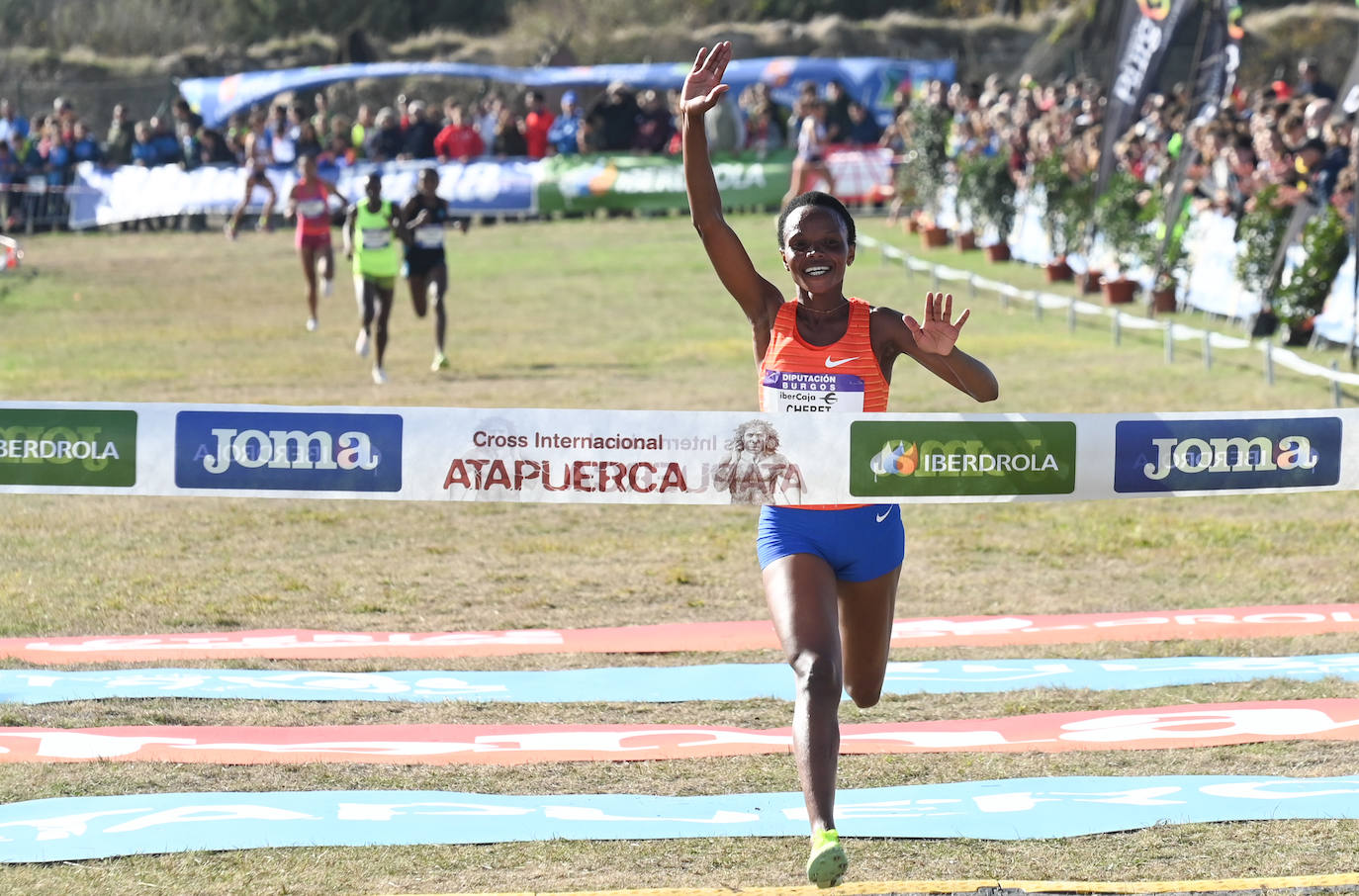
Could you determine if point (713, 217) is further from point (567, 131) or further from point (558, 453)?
point (567, 131)

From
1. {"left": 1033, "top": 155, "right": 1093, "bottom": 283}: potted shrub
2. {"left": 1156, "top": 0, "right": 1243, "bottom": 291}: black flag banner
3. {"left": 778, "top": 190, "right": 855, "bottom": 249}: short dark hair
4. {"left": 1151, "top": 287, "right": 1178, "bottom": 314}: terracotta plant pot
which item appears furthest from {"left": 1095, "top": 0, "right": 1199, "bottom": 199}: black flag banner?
{"left": 778, "top": 190, "right": 855, "bottom": 249}: short dark hair

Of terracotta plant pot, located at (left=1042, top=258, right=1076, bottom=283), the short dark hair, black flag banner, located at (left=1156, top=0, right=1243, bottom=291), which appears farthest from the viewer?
terracotta plant pot, located at (left=1042, top=258, right=1076, bottom=283)

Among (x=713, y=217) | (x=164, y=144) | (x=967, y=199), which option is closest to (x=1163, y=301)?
(x=967, y=199)

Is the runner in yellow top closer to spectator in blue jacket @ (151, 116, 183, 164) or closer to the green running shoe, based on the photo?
the green running shoe

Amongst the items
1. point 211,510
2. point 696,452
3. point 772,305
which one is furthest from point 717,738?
point 211,510

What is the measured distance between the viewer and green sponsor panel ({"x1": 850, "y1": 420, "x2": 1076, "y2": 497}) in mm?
6031

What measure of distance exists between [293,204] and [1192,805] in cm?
1665

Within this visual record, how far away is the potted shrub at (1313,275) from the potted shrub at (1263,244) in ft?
1.62

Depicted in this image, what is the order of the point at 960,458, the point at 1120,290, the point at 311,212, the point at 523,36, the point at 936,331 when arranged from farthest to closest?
the point at 523,36 < the point at 1120,290 < the point at 311,212 < the point at 960,458 < the point at 936,331

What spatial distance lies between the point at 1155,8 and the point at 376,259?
32.7 feet

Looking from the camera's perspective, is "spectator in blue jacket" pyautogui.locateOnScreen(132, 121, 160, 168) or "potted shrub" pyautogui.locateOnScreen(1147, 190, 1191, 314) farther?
"spectator in blue jacket" pyautogui.locateOnScreen(132, 121, 160, 168)

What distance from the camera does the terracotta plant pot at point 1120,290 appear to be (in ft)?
72.7

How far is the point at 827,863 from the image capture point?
4.82 meters

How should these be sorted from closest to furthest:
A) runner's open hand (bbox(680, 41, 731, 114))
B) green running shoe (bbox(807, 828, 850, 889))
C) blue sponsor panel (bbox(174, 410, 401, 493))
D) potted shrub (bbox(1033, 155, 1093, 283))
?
green running shoe (bbox(807, 828, 850, 889)), runner's open hand (bbox(680, 41, 731, 114)), blue sponsor panel (bbox(174, 410, 401, 493)), potted shrub (bbox(1033, 155, 1093, 283))
